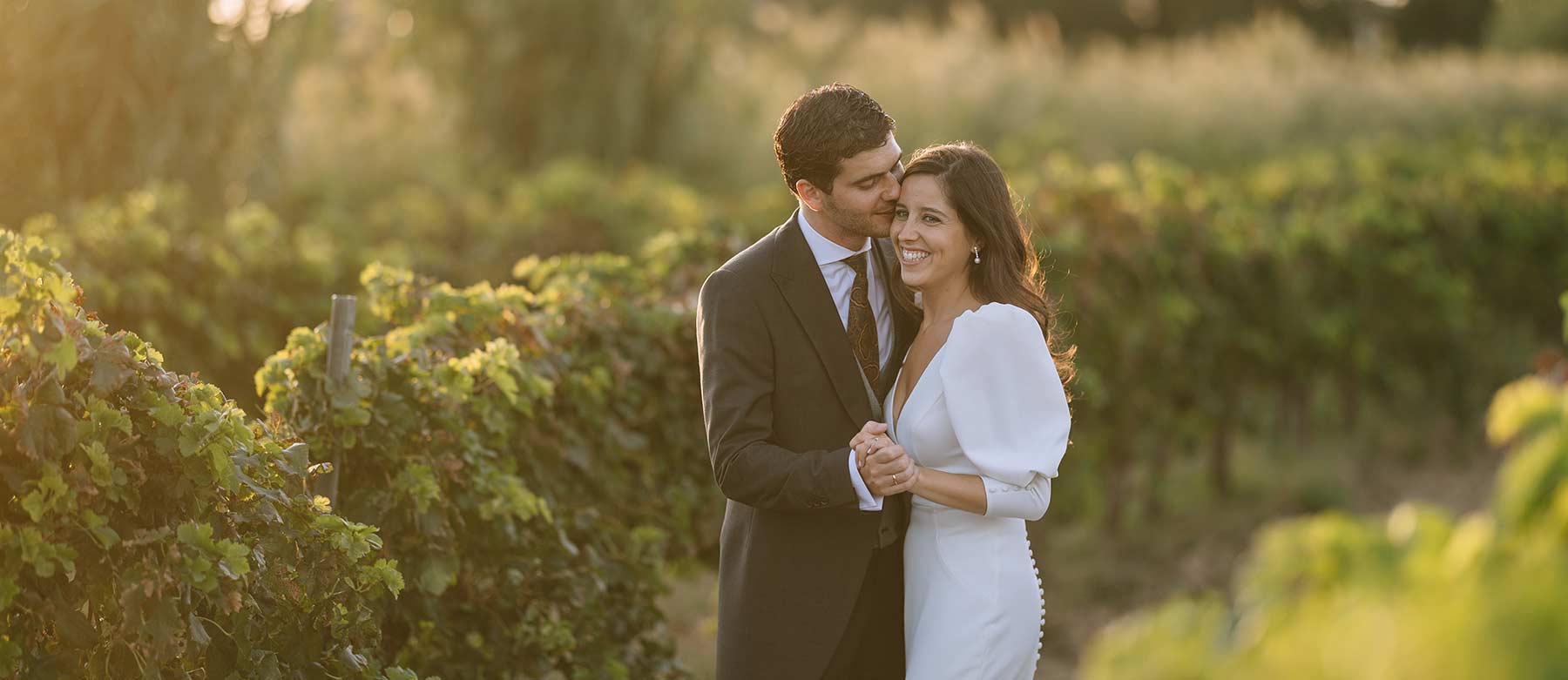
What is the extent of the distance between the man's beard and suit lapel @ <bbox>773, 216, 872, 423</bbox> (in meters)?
0.14

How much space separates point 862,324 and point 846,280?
0.12 m

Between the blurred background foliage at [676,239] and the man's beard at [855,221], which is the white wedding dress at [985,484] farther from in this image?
the blurred background foliage at [676,239]

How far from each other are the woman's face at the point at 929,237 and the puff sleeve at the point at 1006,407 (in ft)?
0.55

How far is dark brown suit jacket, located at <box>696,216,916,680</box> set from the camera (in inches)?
129

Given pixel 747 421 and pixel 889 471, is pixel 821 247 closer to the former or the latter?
pixel 747 421

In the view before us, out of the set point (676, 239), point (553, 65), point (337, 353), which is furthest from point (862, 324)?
point (553, 65)

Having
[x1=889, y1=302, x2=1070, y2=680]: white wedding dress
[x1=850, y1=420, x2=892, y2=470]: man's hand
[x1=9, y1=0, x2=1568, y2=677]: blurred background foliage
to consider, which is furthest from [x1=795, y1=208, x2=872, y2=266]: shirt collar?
[x1=9, y1=0, x2=1568, y2=677]: blurred background foliage

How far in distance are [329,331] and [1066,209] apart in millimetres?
5268

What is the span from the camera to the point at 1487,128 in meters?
22.2

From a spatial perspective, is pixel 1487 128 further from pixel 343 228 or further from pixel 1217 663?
pixel 1217 663

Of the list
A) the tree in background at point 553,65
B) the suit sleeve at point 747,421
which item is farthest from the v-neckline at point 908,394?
the tree in background at point 553,65

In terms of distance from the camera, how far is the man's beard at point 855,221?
3.44 meters

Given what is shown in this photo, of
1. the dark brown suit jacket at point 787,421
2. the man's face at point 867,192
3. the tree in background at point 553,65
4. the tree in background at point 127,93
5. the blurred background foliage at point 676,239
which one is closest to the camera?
the dark brown suit jacket at point 787,421

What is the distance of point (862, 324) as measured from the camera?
139 inches
